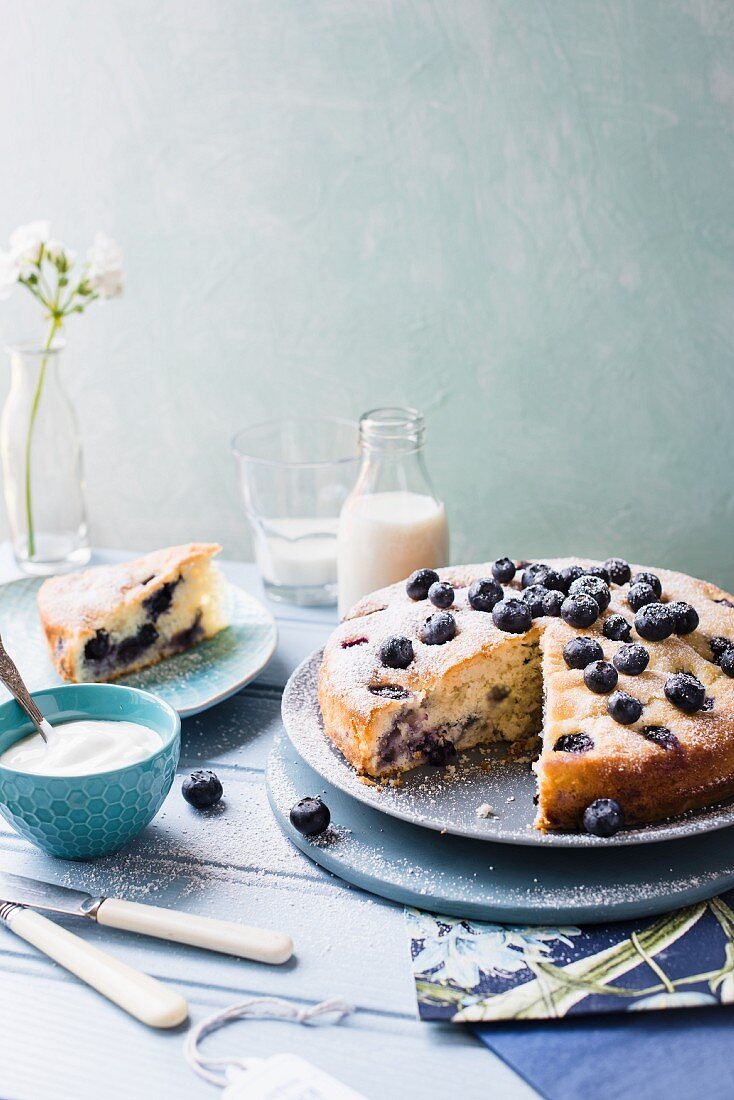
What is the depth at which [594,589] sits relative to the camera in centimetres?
219

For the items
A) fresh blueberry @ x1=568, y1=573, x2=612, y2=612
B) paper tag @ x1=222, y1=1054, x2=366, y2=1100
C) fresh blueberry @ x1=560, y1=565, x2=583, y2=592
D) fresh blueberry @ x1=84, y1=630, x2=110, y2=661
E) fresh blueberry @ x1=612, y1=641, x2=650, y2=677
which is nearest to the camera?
paper tag @ x1=222, y1=1054, x2=366, y2=1100

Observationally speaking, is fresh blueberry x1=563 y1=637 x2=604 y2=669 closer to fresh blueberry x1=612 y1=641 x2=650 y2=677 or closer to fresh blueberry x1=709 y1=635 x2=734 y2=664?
fresh blueberry x1=612 y1=641 x2=650 y2=677

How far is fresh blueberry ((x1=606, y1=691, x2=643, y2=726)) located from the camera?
72.7 inches

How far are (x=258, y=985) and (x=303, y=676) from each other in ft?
2.65

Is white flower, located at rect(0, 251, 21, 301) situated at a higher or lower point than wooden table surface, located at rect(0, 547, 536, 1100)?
higher

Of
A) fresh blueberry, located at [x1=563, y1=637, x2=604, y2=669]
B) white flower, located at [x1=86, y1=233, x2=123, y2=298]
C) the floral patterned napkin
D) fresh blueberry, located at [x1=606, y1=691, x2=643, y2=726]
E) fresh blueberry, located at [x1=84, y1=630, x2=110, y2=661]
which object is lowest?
the floral patterned napkin

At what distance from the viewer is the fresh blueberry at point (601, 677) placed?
1.92 m

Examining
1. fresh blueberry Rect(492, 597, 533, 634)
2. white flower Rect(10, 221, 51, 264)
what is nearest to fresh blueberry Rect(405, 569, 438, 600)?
fresh blueberry Rect(492, 597, 533, 634)

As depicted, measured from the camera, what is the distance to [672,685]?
1.89 metres

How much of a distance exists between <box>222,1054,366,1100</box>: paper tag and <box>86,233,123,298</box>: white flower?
7.06ft

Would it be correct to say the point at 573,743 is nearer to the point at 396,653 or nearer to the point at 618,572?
the point at 396,653

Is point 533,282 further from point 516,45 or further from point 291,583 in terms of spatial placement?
point 291,583

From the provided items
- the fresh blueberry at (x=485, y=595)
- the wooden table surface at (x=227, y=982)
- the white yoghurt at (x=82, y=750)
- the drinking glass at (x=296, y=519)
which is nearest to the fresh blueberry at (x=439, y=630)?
the fresh blueberry at (x=485, y=595)

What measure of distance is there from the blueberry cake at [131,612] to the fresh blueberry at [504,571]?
2.35 ft
